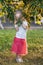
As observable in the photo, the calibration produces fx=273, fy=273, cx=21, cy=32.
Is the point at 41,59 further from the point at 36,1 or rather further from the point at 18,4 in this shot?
the point at 36,1

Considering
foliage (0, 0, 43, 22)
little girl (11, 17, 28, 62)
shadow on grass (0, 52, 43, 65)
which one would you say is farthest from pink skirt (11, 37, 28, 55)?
foliage (0, 0, 43, 22)

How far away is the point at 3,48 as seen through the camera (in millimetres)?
7062

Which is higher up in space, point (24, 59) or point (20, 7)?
point (20, 7)

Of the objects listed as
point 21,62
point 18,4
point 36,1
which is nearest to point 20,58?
point 21,62

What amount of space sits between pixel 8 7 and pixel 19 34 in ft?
2.71

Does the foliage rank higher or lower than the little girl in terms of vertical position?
higher

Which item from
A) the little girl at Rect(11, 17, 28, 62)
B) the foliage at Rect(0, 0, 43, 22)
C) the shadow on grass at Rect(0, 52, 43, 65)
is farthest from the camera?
the shadow on grass at Rect(0, 52, 43, 65)

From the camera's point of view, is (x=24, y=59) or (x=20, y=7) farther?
(x=24, y=59)

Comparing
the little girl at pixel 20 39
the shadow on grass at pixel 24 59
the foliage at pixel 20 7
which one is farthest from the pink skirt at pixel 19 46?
the foliage at pixel 20 7

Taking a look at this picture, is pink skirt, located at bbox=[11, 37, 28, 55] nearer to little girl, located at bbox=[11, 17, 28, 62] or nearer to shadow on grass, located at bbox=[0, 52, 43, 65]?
little girl, located at bbox=[11, 17, 28, 62]

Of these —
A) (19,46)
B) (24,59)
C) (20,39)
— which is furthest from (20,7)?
(24,59)

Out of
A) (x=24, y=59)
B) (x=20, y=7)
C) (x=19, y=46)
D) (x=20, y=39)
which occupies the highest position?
(x=20, y=7)

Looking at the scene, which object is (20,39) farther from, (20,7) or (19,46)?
(20,7)

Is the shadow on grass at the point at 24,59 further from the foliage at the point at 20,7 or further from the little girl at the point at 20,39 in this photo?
the foliage at the point at 20,7
